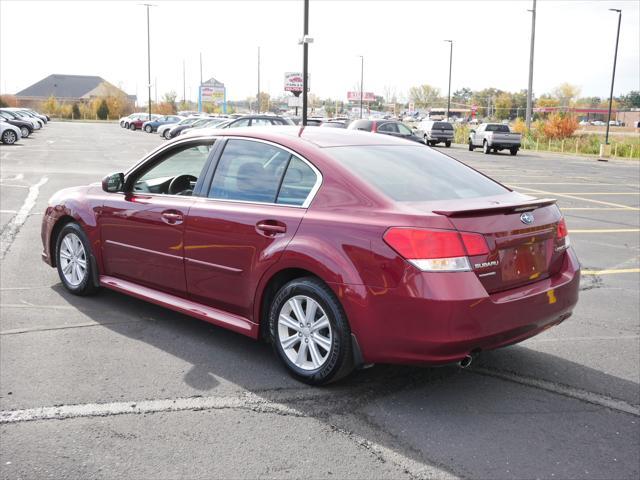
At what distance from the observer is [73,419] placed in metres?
3.66

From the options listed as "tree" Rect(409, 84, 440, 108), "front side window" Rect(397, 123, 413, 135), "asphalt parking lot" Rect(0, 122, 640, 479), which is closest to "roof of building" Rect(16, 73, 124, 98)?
"tree" Rect(409, 84, 440, 108)

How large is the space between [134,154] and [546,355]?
24910 millimetres

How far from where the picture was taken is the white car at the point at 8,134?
32.7m

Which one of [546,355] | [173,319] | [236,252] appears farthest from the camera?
[173,319]

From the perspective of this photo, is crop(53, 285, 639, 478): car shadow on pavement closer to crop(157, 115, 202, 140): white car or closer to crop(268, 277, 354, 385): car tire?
crop(268, 277, 354, 385): car tire

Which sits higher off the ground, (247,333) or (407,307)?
(407,307)

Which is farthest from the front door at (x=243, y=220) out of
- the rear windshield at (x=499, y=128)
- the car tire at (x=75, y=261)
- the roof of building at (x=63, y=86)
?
the roof of building at (x=63, y=86)

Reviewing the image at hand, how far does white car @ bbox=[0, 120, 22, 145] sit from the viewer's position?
107 ft

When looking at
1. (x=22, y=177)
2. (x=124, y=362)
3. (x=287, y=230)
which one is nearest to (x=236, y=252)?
(x=287, y=230)

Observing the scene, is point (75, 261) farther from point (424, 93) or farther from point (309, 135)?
point (424, 93)

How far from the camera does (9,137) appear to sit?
3325 centimetres

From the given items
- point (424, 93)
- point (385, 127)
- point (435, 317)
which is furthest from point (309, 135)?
point (424, 93)

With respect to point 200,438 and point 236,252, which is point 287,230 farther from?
point 200,438

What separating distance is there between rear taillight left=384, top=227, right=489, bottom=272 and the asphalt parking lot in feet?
2.90
